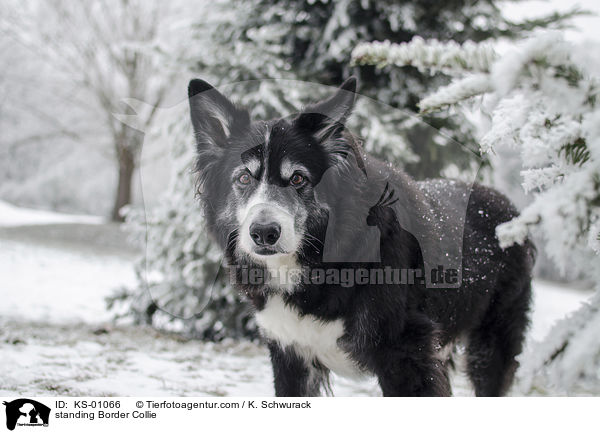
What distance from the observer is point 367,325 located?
214 centimetres

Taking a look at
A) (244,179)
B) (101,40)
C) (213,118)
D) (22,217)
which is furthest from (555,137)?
(101,40)

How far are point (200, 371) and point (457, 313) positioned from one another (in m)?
1.84

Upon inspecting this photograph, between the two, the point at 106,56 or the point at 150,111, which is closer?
the point at 150,111

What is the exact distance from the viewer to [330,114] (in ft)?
7.43

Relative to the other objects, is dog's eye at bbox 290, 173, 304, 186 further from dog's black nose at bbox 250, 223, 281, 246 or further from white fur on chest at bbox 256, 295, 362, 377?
white fur on chest at bbox 256, 295, 362, 377

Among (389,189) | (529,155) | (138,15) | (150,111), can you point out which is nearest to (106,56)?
(138,15)

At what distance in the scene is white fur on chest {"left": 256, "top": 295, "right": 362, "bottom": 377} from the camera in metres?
2.24

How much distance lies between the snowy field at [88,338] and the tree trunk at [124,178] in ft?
6.52

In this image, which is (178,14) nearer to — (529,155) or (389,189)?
(389,189)

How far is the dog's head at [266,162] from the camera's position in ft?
7.08

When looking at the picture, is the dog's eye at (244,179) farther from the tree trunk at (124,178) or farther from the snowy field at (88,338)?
the tree trunk at (124,178)
